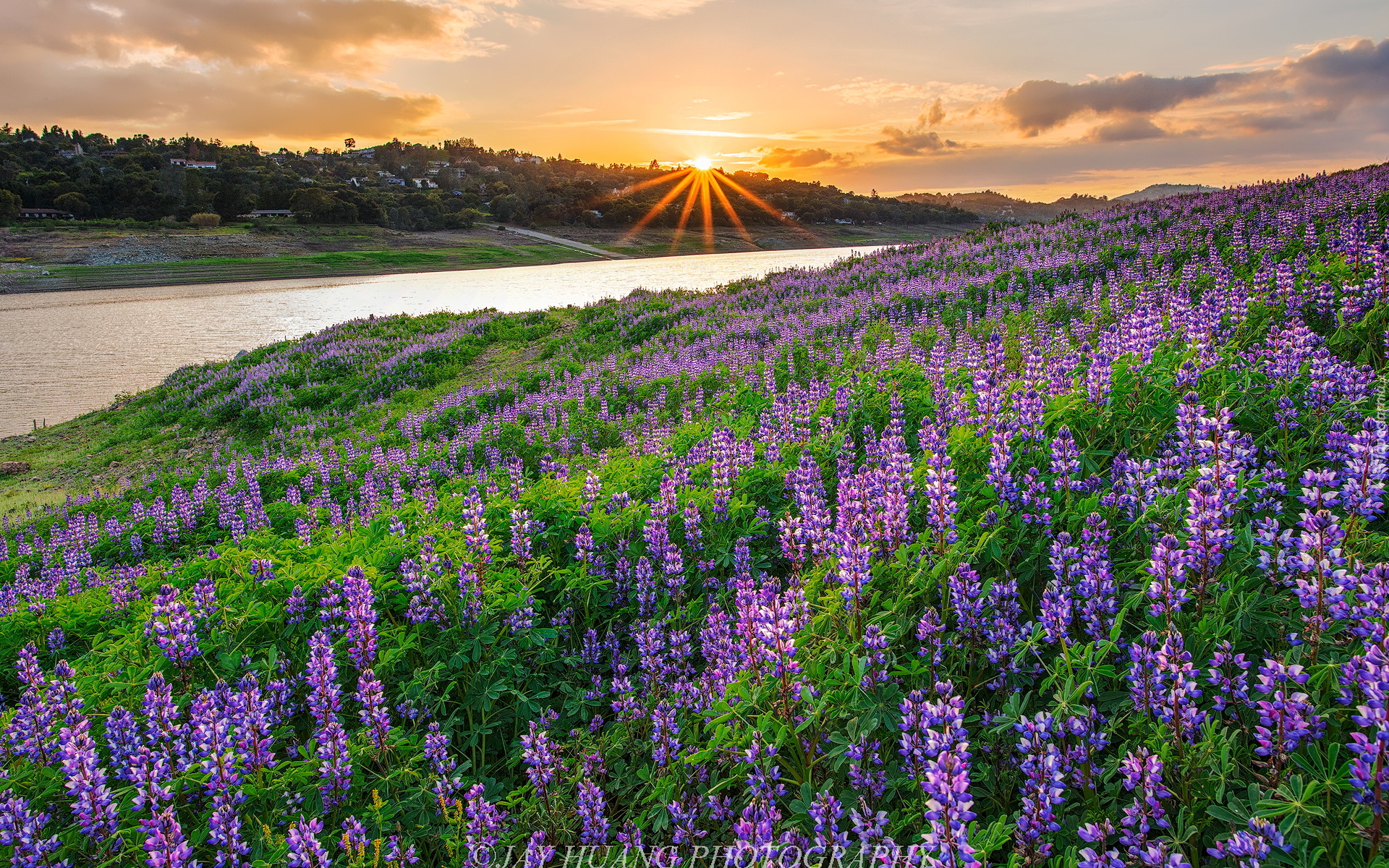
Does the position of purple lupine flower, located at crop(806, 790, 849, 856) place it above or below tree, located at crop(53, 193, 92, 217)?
below

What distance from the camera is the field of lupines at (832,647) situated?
98.7 inches

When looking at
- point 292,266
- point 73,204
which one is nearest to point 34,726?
point 292,266

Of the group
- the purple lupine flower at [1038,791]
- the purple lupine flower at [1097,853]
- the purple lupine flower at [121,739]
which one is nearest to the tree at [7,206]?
the purple lupine flower at [121,739]

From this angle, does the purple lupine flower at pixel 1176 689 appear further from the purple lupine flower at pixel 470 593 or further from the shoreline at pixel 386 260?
the shoreline at pixel 386 260

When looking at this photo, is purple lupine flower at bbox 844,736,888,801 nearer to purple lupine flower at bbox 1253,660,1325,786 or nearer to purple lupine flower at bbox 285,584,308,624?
purple lupine flower at bbox 1253,660,1325,786

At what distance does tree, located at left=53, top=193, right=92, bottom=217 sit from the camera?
306 ft

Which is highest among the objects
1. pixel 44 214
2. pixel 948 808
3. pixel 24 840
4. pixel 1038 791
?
pixel 44 214

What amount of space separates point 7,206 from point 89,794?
120m

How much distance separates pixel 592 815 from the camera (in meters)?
3.17

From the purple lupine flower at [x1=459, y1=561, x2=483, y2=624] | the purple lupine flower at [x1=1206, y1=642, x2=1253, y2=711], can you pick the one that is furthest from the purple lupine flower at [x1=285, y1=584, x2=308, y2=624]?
the purple lupine flower at [x1=1206, y1=642, x2=1253, y2=711]

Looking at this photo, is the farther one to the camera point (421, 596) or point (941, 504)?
point (421, 596)

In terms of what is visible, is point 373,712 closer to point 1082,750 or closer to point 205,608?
point 205,608

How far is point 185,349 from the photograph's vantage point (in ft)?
102

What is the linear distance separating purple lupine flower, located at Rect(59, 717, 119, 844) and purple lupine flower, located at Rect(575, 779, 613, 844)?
2074 millimetres
